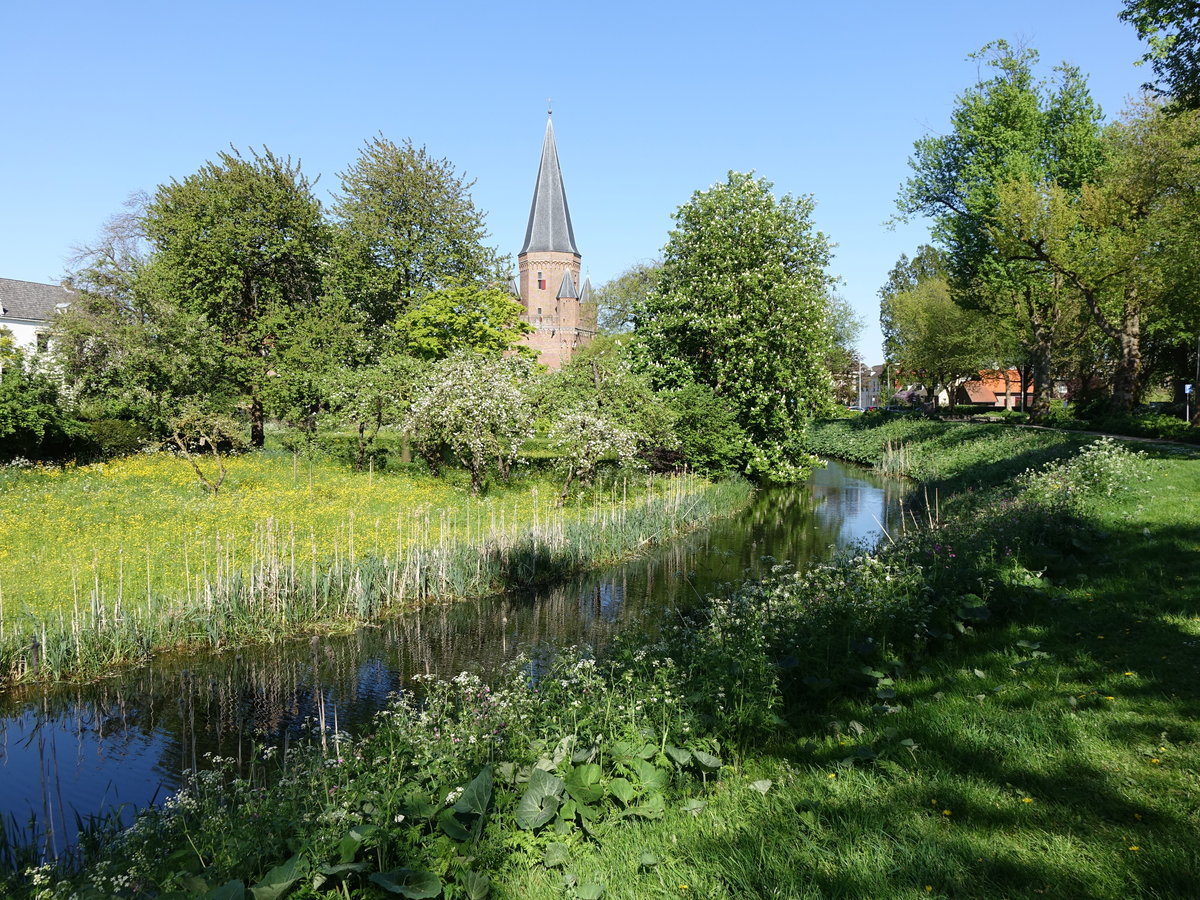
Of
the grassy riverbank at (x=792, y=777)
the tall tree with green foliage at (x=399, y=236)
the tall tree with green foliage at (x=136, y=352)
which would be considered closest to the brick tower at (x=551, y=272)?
the tall tree with green foliage at (x=399, y=236)

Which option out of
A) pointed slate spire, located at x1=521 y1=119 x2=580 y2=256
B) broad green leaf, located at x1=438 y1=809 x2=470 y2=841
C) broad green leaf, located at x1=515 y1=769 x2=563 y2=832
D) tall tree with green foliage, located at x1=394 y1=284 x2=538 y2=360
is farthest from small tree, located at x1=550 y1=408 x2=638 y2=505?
pointed slate spire, located at x1=521 y1=119 x2=580 y2=256

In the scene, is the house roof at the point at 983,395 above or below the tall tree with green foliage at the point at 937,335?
below

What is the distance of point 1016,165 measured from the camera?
35.2 m

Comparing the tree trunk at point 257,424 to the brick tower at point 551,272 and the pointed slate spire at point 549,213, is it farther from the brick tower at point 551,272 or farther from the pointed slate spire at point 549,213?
the pointed slate spire at point 549,213

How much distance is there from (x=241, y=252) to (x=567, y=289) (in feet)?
156

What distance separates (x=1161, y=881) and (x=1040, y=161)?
42.6 m

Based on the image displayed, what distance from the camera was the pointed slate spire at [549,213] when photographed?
2616 inches

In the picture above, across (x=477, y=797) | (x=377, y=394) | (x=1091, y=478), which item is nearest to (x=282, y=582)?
(x=477, y=797)

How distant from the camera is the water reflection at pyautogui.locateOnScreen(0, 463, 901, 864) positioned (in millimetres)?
7738

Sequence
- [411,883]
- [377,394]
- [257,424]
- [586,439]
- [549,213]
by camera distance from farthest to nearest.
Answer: [549,213] < [257,424] < [377,394] < [586,439] < [411,883]

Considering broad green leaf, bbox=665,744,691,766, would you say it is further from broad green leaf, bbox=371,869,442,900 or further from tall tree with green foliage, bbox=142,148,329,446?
tall tree with green foliage, bbox=142,148,329,446

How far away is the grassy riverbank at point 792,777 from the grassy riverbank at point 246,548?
5716 mm

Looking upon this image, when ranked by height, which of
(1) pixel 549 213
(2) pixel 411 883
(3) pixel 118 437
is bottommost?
(2) pixel 411 883

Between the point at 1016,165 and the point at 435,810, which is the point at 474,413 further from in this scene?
the point at 1016,165
